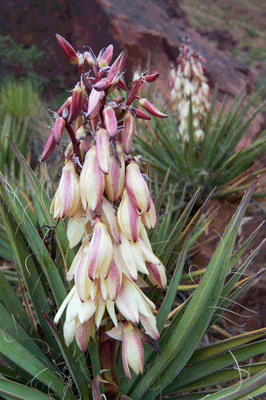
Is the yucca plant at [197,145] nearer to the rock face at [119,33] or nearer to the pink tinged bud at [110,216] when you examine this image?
the rock face at [119,33]

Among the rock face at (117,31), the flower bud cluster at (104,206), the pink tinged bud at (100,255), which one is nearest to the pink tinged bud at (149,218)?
the flower bud cluster at (104,206)

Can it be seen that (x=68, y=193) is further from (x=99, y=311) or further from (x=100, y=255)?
(x=99, y=311)

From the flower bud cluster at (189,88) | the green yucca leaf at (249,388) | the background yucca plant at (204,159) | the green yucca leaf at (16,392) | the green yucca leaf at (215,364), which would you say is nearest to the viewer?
the green yucca leaf at (249,388)

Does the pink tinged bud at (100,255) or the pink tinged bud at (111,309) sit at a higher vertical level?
the pink tinged bud at (100,255)

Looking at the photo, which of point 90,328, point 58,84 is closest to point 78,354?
point 90,328

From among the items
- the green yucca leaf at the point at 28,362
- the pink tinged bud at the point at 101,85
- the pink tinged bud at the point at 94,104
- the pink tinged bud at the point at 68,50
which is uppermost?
the pink tinged bud at the point at 68,50

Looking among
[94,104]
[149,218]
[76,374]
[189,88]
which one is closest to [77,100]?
[94,104]

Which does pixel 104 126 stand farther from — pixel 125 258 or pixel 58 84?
pixel 58 84

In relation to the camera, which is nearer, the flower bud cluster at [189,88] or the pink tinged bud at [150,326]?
the pink tinged bud at [150,326]
